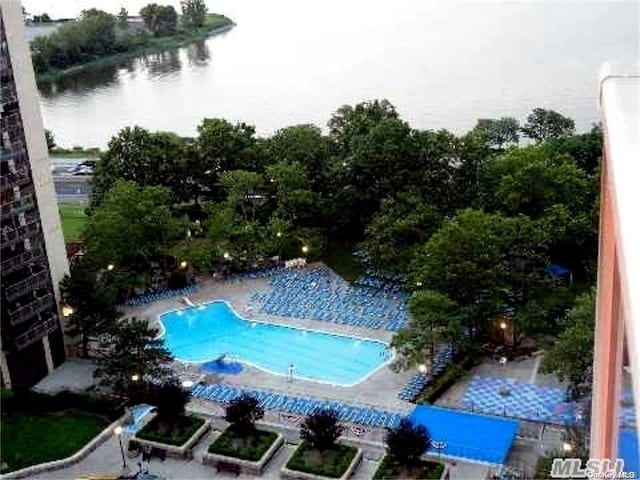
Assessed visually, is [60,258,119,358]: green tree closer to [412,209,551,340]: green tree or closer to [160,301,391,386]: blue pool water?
[160,301,391,386]: blue pool water

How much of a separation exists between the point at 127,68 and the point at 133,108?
8.10 meters

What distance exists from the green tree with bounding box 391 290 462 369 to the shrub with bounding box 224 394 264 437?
2.21 m

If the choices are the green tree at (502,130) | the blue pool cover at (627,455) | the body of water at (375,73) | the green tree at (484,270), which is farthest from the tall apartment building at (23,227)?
the body of water at (375,73)

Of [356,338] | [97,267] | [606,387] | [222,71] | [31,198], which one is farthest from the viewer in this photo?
[222,71]

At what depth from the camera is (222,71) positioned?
40062 mm

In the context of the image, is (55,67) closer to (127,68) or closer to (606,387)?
(127,68)

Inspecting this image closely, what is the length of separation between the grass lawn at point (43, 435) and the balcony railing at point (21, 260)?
6.43 feet

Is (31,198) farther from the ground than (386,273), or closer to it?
farther from the ground

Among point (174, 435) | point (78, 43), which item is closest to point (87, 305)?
point (174, 435)

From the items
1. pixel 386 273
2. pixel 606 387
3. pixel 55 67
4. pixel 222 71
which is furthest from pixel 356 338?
pixel 55 67

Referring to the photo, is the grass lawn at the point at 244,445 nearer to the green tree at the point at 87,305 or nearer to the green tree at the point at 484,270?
the green tree at the point at 87,305

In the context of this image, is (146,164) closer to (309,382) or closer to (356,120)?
(356,120)

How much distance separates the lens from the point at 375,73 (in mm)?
36188

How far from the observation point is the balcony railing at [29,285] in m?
12.2
